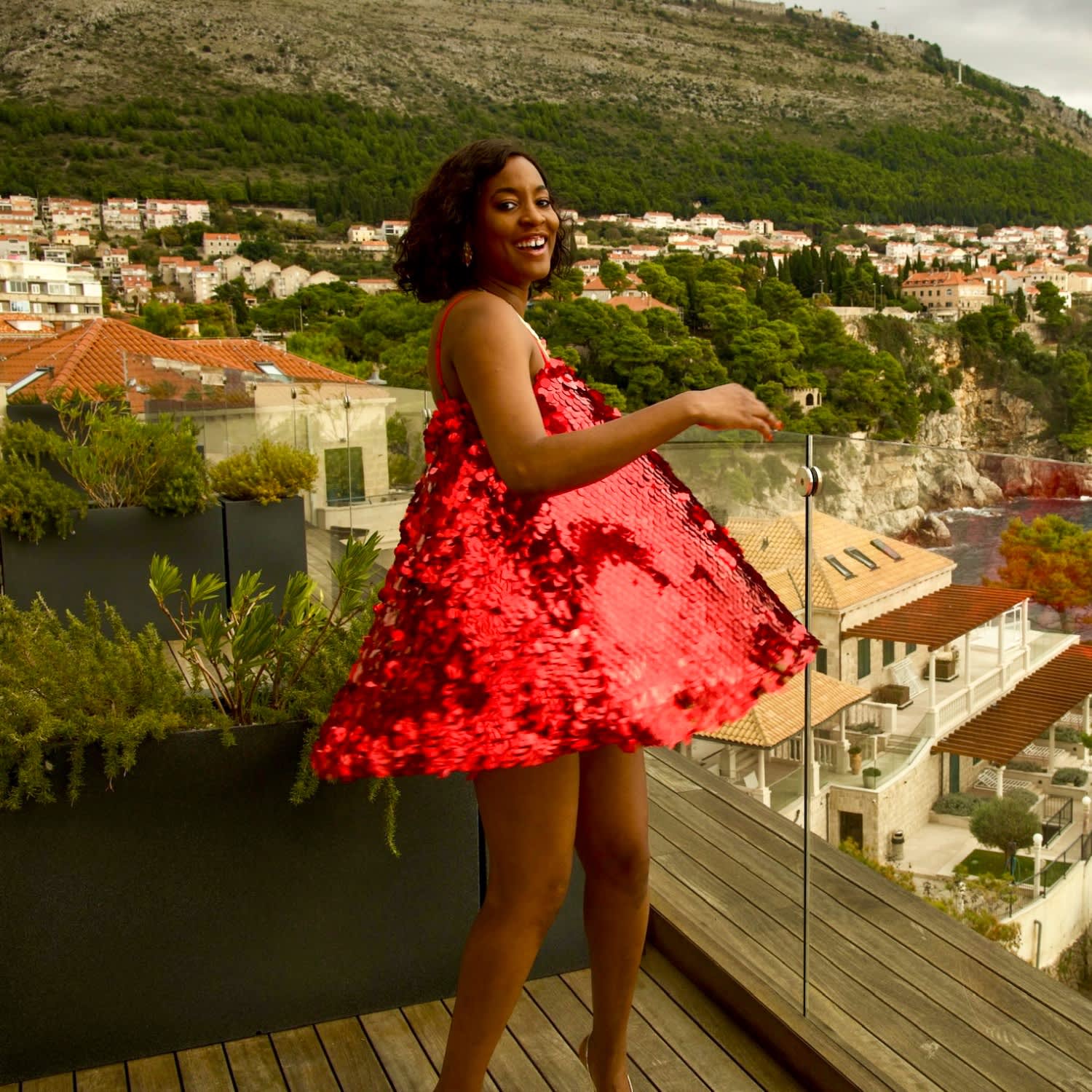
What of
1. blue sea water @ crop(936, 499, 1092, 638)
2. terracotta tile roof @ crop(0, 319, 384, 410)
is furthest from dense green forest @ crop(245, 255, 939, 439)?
blue sea water @ crop(936, 499, 1092, 638)

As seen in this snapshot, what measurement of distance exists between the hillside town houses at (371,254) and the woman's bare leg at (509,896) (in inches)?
2186

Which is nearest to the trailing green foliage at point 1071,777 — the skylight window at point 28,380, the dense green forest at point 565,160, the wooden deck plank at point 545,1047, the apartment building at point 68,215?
the wooden deck plank at point 545,1047

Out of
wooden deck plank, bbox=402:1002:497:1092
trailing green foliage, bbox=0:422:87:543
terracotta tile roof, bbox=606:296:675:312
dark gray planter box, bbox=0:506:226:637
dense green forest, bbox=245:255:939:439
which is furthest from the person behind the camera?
terracotta tile roof, bbox=606:296:675:312

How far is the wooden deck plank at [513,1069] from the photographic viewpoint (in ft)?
4.24

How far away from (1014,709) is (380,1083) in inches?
31.9

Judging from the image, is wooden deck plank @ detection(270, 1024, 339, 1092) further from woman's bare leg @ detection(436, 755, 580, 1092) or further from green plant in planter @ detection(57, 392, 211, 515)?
green plant in planter @ detection(57, 392, 211, 515)

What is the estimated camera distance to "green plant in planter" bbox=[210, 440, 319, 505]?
12.7 ft

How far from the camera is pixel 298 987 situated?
1.39 metres

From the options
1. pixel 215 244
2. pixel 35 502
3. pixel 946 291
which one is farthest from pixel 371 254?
pixel 35 502

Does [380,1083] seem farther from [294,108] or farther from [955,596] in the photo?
[294,108]

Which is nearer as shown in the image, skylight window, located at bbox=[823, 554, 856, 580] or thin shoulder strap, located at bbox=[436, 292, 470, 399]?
thin shoulder strap, located at bbox=[436, 292, 470, 399]

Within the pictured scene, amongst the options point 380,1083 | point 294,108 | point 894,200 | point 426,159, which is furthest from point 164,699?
point 894,200

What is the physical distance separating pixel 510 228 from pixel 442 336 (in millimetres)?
124

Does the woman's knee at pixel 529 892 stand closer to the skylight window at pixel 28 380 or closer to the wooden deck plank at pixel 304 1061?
the wooden deck plank at pixel 304 1061
